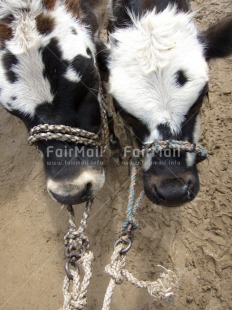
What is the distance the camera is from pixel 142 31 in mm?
2465

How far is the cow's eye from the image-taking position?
238cm

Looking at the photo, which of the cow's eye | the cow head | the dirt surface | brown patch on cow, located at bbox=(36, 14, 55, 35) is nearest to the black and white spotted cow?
brown patch on cow, located at bbox=(36, 14, 55, 35)

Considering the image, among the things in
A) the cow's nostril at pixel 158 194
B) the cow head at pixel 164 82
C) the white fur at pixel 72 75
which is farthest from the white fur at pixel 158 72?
the cow's nostril at pixel 158 194

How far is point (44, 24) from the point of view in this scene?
8.27 feet

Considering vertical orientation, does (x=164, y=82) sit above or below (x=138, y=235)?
above

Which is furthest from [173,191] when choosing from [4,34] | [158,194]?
[4,34]

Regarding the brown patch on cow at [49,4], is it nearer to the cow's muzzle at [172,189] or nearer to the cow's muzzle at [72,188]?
the cow's muzzle at [72,188]

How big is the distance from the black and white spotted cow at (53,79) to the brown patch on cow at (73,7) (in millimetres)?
12

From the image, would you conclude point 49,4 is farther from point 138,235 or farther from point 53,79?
point 138,235

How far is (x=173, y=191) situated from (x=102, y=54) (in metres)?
1.33

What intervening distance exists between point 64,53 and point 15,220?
8.75 feet

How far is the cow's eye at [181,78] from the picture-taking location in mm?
2379

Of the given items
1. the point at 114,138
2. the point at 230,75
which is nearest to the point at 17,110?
the point at 114,138

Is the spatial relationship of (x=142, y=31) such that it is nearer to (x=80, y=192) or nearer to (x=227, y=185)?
(x=80, y=192)
